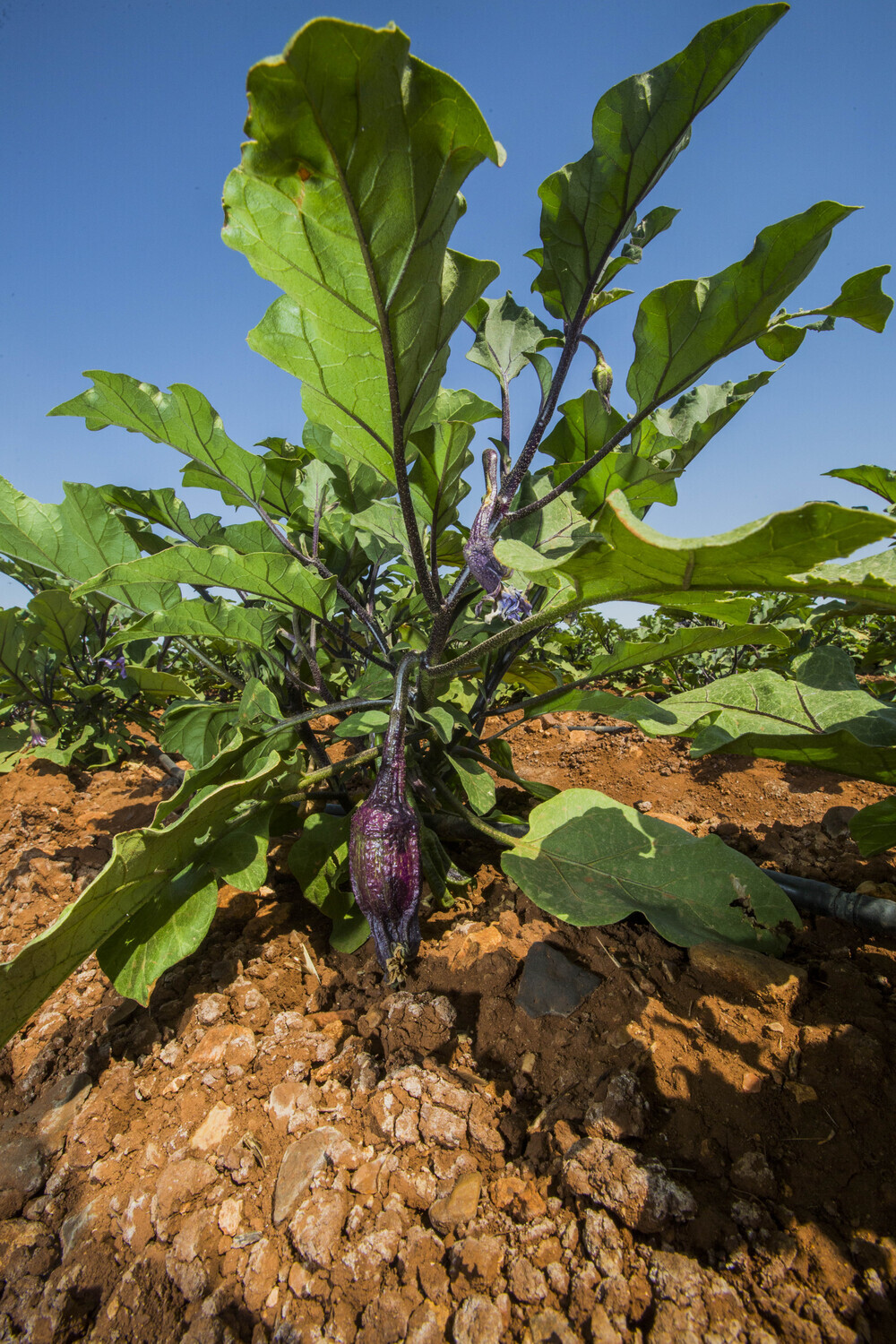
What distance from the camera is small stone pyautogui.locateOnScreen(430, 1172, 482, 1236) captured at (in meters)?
0.71

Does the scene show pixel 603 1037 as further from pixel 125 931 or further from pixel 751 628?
pixel 125 931

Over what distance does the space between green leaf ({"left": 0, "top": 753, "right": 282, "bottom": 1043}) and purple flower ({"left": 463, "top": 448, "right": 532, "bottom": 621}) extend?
47 cm

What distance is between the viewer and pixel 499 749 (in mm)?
1762

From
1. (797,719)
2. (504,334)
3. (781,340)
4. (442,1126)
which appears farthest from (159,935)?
(781,340)

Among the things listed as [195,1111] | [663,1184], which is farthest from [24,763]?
[663,1184]

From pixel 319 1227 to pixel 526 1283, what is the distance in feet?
0.81

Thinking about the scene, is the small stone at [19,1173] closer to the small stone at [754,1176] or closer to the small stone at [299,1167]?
the small stone at [299,1167]

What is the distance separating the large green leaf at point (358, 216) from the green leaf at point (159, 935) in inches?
32.3

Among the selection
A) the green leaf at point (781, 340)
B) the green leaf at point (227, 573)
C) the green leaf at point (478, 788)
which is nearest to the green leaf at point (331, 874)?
the green leaf at point (478, 788)

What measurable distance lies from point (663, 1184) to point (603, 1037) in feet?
0.74

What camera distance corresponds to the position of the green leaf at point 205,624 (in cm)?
115

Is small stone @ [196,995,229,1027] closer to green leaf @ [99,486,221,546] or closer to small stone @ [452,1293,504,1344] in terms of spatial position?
small stone @ [452,1293,504,1344]

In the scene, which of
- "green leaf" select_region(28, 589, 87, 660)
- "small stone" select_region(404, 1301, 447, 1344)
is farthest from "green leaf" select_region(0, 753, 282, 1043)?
"green leaf" select_region(28, 589, 87, 660)

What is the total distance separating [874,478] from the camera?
1.30m
